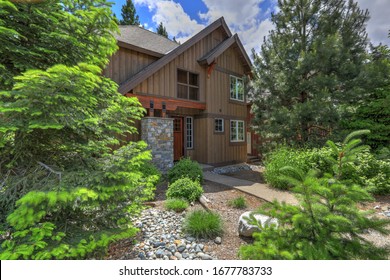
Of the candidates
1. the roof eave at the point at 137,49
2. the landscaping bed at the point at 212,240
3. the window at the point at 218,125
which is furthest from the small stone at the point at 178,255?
the window at the point at 218,125

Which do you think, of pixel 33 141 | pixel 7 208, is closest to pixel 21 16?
pixel 33 141

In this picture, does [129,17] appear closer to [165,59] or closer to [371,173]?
[165,59]

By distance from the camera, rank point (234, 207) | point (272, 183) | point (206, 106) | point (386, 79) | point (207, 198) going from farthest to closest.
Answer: point (206, 106)
point (386, 79)
point (272, 183)
point (207, 198)
point (234, 207)

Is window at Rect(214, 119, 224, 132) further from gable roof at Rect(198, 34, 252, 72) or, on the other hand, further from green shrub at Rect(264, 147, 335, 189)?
green shrub at Rect(264, 147, 335, 189)

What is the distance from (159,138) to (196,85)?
4.13 m

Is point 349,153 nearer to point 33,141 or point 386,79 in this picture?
point 33,141

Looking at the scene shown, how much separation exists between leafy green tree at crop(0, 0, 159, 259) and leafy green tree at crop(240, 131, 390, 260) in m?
1.84

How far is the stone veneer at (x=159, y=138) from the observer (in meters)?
7.59

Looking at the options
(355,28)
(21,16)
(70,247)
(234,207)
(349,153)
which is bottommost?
(234,207)

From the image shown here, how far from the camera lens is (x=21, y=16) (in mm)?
2543

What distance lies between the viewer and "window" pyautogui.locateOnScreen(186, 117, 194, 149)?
10.6 meters

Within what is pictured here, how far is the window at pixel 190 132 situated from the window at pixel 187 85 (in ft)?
4.19

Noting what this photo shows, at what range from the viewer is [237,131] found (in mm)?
12031
